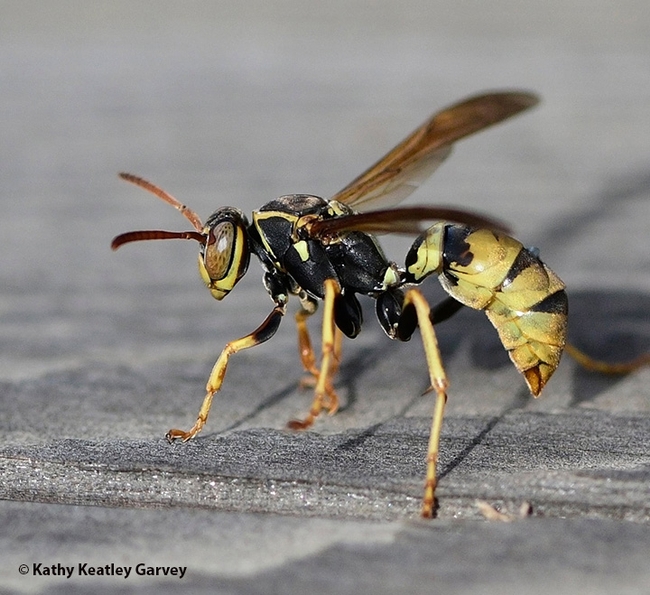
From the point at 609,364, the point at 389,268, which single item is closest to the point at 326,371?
the point at 389,268

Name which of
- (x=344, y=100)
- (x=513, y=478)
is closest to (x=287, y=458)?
(x=513, y=478)

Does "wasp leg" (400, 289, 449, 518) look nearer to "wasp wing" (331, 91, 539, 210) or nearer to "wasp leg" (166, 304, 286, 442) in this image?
"wasp leg" (166, 304, 286, 442)

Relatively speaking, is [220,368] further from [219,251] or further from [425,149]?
[425,149]

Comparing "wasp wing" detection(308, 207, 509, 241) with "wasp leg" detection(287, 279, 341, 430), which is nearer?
"wasp wing" detection(308, 207, 509, 241)
